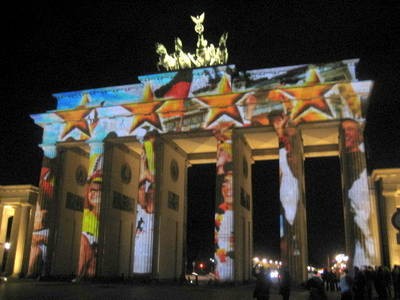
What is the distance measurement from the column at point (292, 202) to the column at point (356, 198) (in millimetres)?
2855

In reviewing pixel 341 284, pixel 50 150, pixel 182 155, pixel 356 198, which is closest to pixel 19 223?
pixel 50 150

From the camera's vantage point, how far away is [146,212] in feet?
105

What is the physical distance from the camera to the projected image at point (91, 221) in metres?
32.2

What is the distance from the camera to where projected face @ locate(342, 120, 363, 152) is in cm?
2958

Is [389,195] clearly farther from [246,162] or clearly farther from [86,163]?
[86,163]

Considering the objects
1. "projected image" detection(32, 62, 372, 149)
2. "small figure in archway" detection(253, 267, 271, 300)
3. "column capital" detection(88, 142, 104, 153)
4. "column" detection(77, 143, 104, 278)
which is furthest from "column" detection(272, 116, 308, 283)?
"small figure in archway" detection(253, 267, 271, 300)

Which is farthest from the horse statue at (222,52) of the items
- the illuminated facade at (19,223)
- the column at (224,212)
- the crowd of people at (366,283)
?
the illuminated facade at (19,223)

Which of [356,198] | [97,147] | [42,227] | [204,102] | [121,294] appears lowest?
[121,294]

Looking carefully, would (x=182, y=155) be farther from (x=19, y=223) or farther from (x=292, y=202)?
(x=19, y=223)

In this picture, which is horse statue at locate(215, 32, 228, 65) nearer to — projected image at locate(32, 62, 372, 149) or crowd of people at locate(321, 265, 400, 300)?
projected image at locate(32, 62, 372, 149)

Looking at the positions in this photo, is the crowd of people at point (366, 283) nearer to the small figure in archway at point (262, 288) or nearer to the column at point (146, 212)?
the small figure in archway at point (262, 288)

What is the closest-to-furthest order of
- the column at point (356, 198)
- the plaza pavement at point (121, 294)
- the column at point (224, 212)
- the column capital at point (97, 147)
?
the plaza pavement at point (121, 294), the column at point (356, 198), the column at point (224, 212), the column capital at point (97, 147)

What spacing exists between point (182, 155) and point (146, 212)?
7.79 m

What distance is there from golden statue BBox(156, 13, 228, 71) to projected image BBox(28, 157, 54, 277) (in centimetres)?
1264
